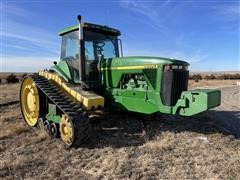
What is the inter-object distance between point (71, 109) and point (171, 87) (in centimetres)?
235

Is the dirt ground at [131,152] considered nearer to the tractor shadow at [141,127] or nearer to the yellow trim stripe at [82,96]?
the tractor shadow at [141,127]

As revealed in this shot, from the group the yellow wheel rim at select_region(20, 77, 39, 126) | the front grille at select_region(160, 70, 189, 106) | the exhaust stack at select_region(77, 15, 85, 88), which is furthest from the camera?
the yellow wheel rim at select_region(20, 77, 39, 126)

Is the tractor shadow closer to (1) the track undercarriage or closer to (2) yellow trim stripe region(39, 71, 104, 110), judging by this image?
(1) the track undercarriage

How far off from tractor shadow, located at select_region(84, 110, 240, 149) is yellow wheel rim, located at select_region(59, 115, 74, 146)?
1.36 feet

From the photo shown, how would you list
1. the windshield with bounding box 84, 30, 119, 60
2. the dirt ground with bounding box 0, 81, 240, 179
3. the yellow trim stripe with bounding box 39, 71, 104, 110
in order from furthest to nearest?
the windshield with bounding box 84, 30, 119, 60
the yellow trim stripe with bounding box 39, 71, 104, 110
the dirt ground with bounding box 0, 81, 240, 179

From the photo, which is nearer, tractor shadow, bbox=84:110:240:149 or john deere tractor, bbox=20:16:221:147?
john deere tractor, bbox=20:16:221:147

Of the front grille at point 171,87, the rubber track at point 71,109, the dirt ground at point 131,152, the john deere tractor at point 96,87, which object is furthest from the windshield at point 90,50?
the front grille at point 171,87

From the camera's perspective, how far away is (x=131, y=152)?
620 cm

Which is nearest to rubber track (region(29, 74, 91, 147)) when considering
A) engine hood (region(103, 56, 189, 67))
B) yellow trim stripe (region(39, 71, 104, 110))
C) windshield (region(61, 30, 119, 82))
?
yellow trim stripe (region(39, 71, 104, 110))

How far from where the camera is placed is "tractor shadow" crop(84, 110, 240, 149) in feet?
23.2

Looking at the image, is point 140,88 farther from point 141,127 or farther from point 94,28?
point 94,28

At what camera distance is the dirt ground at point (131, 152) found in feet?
17.2

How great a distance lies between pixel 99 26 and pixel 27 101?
3.33 metres

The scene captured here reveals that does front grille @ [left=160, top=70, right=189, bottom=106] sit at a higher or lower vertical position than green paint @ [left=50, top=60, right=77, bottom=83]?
lower
